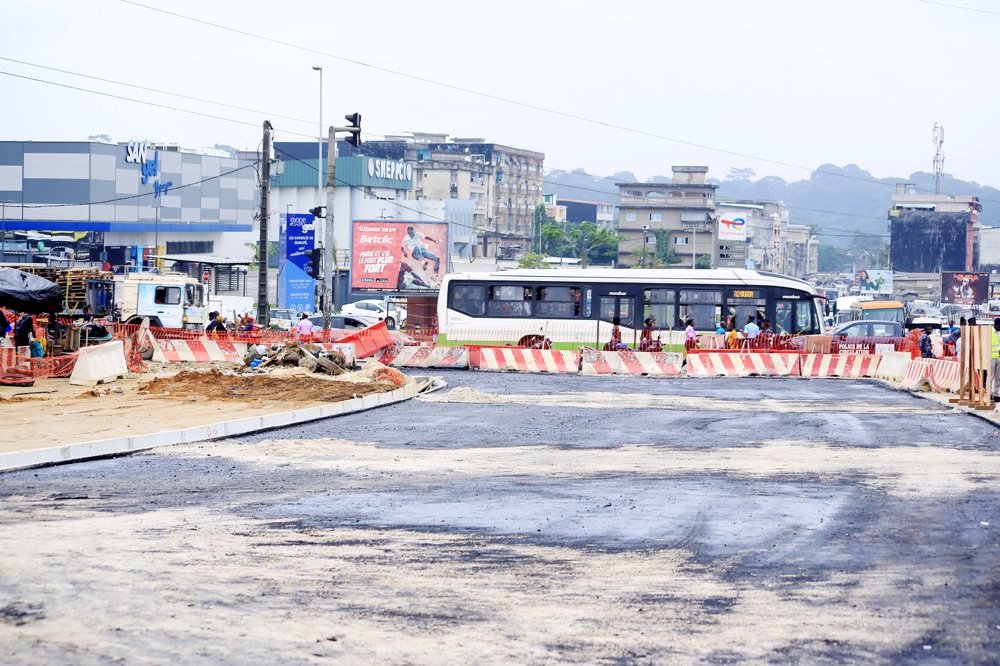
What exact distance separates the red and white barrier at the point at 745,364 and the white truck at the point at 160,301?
18643 mm

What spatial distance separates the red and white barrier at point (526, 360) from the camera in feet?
122

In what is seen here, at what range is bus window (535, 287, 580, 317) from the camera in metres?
41.8

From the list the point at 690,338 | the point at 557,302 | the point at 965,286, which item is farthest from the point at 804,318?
the point at 965,286

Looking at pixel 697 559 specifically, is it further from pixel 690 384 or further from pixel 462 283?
pixel 462 283

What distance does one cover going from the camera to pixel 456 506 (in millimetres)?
12477

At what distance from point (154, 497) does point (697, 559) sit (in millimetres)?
5915

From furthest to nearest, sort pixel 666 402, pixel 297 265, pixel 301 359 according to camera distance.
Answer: pixel 297 265, pixel 301 359, pixel 666 402

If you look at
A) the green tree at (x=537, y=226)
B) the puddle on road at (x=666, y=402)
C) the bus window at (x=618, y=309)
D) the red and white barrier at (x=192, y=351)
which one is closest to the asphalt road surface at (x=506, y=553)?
the puddle on road at (x=666, y=402)

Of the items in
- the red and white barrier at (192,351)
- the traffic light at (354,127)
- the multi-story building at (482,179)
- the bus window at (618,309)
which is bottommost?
the red and white barrier at (192,351)

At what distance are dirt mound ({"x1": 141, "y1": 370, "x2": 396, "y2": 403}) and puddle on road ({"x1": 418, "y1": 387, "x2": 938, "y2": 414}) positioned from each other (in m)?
1.77

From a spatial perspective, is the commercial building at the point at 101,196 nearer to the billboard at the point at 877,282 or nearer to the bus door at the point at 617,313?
the bus door at the point at 617,313

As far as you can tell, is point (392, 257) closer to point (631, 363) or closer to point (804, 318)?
point (804, 318)

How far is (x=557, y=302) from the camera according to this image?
4203 cm

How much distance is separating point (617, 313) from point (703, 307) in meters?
2.99
